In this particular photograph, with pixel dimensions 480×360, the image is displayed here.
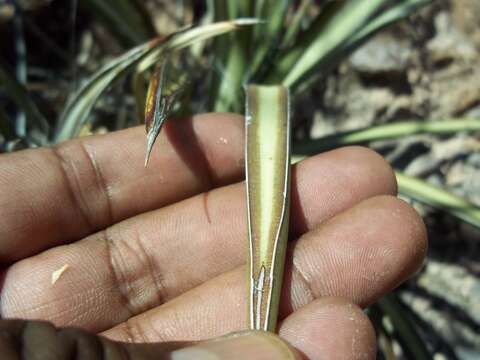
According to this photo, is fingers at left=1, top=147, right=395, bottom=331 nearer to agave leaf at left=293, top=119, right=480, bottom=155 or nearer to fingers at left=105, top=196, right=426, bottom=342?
fingers at left=105, top=196, right=426, bottom=342

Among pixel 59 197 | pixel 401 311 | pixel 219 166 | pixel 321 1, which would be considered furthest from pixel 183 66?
pixel 401 311

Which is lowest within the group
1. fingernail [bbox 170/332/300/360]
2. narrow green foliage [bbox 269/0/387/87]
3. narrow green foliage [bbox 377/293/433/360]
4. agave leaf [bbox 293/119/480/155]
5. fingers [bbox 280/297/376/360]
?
narrow green foliage [bbox 377/293/433/360]

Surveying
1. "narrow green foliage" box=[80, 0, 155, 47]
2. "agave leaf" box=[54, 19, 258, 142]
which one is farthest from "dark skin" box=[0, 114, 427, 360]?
"narrow green foliage" box=[80, 0, 155, 47]

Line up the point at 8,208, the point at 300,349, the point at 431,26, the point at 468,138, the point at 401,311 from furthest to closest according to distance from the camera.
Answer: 1. the point at 431,26
2. the point at 468,138
3. the point at 401,311
4. the point at 8,208
5. the point at 300,349

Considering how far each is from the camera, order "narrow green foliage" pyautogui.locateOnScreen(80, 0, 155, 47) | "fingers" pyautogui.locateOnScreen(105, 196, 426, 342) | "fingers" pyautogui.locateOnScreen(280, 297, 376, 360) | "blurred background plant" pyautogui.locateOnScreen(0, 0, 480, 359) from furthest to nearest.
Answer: "narrow green foliage" pyautogui.locateOnScreen(80, 0, 155, 47), "blurred background plant" pyautogui.locateOnScreen(0, 0, 480, 359), "fingers" pyautogui.locateOnScreen(105, 196, 426, 342), "fingers" pyautogui.locateOnScreen(280, 297, 376, 360)

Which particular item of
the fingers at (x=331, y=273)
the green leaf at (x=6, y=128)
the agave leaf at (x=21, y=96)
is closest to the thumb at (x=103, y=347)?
the fingers at (x=331, y=273)

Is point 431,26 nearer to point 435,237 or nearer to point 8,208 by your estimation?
point 435,237

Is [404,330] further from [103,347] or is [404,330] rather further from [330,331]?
[103,347]

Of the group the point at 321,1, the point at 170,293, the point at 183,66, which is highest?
the point at 321,1
